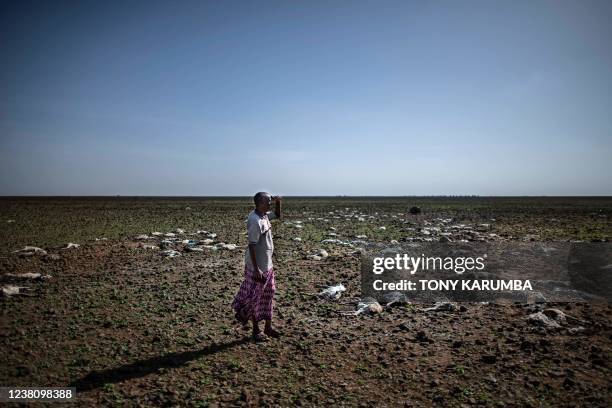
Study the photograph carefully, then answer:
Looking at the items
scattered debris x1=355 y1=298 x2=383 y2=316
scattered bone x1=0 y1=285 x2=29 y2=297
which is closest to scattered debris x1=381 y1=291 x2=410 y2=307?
scattered debris x1=355 y1=298 x2=383 y2=316

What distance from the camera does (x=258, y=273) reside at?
4.82 metres

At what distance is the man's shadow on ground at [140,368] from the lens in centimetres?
393

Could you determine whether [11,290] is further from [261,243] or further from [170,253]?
[261,243]

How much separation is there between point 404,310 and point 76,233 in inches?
611

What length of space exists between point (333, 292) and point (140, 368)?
12.4 ft

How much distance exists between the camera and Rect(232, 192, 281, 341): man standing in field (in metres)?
4.83

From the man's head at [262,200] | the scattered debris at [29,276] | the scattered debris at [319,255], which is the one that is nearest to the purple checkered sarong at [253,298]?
the man's head at [262,200]

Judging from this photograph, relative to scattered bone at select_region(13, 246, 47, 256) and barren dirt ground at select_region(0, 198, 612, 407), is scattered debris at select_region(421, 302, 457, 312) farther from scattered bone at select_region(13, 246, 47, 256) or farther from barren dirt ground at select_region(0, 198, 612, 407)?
scattered bone at select_region(13, 246, 47, 256)

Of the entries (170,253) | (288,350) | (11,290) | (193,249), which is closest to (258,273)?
(288,350)

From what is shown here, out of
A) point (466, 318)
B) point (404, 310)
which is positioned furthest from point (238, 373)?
point (466, 318)

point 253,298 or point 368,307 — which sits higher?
point 253,298

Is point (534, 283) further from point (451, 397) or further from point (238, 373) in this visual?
point (238, 373)

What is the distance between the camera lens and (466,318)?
19.0ft

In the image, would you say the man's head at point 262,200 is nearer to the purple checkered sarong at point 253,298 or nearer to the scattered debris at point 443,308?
the purple checkered sarong at point 253,298
